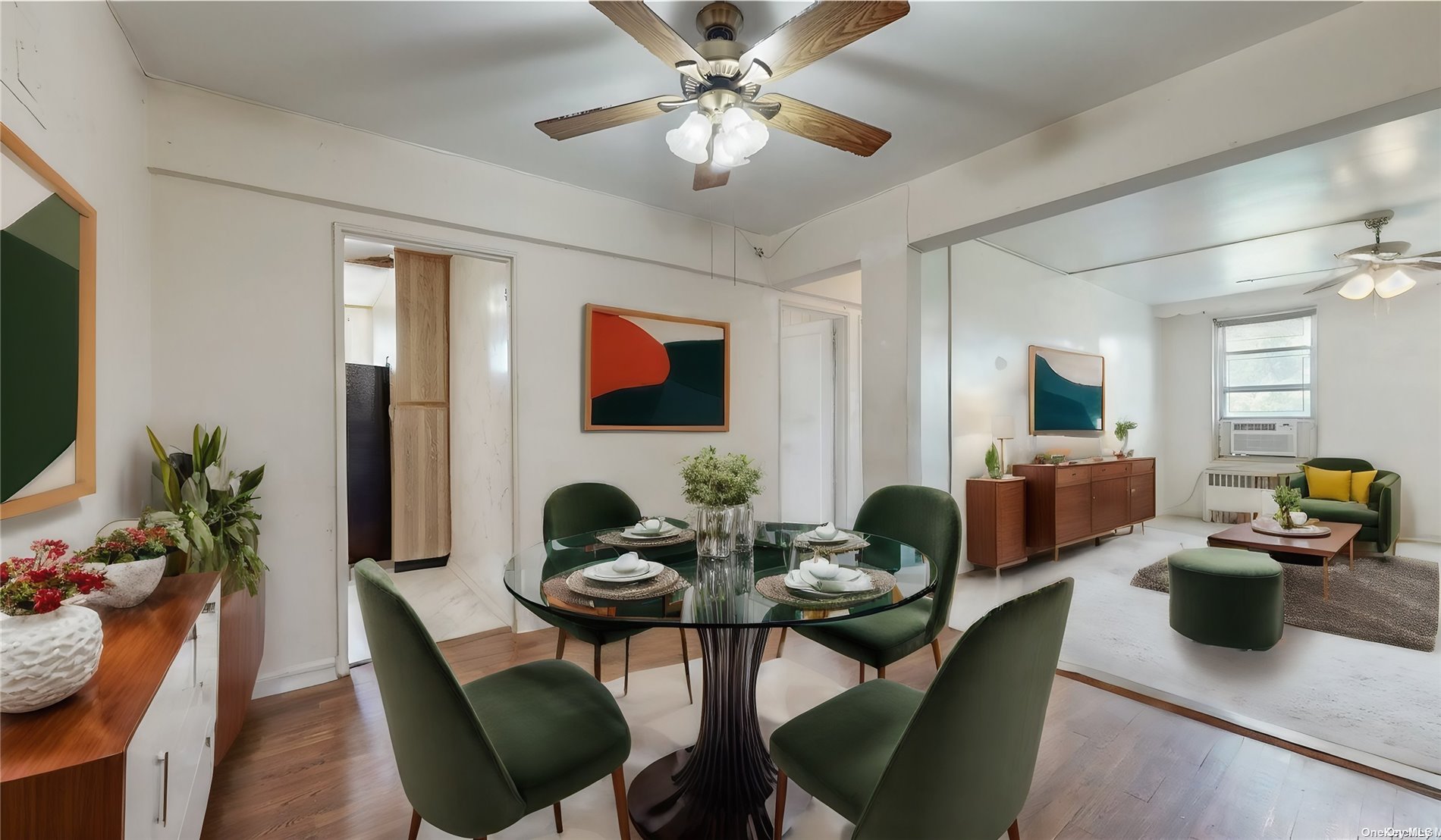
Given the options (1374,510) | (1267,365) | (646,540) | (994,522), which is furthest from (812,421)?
(1267,365)

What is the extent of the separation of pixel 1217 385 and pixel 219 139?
7891mm

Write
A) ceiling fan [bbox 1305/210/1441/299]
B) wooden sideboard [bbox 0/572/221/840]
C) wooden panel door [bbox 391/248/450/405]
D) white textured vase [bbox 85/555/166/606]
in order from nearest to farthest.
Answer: wooden sideboard [bbox 0/572/221/840], white textured vase [bbox 85/555/166/606], ceiling fan [bbox 1305/210/1441/299], wooden panel door [bbox 391/248/450/405]

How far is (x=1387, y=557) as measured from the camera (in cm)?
395

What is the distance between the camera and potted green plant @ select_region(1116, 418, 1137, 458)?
5633mm

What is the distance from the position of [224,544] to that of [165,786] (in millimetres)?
1300

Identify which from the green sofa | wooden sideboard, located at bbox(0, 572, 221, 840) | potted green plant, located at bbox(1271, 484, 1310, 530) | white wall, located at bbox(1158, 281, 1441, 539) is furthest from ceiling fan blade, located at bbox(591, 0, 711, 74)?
white wall, located at bbox(1158, 281, 1441, 539)

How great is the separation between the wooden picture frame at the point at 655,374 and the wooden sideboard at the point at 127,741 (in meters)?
2.12

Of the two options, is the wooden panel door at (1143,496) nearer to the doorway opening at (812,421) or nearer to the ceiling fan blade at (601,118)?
the doorway opening at (812,421)

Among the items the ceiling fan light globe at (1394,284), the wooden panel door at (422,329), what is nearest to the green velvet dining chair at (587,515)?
the wooden panel door at (422,329)

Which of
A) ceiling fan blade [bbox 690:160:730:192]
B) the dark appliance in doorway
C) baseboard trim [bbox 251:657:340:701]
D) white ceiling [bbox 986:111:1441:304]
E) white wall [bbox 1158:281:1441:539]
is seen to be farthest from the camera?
the dark appliance in doorway

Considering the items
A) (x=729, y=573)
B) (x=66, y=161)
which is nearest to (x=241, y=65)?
(x=66, y=161)

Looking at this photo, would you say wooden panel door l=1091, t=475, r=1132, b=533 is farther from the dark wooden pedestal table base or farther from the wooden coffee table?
the dark wooden pedestal table base

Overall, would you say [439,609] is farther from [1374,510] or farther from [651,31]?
[1374,510]

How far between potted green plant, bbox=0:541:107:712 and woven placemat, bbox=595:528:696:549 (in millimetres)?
1316
